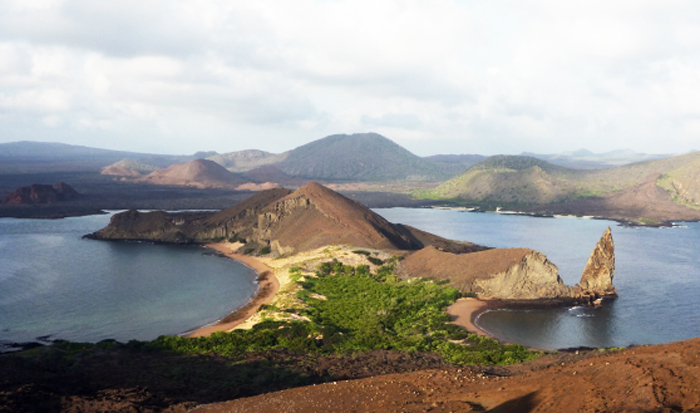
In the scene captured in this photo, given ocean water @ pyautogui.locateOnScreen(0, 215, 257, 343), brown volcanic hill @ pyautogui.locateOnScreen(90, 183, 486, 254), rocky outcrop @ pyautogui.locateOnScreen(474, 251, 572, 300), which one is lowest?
ocean water @ pyautogui.locateOnScreen(0, 215, 257, 343)

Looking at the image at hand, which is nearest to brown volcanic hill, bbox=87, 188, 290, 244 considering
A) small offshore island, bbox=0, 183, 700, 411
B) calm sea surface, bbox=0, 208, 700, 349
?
calm sea surface, bbox=0, 208, 700, 349

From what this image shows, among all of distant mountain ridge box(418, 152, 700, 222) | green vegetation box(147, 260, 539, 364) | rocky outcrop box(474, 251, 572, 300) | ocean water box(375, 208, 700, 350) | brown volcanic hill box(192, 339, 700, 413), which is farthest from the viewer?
distant mountain ridge box(418, 152, 700, 222)

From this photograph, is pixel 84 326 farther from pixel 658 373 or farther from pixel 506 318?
pixel 658 373

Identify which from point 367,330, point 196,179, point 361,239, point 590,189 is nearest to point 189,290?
point 361,239

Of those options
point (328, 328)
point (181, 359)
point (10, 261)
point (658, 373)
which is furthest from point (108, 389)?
point (10, 261)

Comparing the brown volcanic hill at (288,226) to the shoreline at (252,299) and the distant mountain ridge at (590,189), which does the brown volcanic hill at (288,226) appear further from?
the distant mountain ridge at (590,189)

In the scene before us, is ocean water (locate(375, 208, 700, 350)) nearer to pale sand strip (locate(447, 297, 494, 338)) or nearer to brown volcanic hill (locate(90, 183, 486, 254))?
pale sand strip (locate(447, 297, 494, 338))
